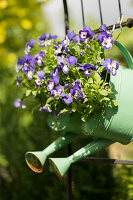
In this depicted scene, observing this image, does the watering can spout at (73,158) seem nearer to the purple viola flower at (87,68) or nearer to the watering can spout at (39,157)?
the watering can spout at (39,157)

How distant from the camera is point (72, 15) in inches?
150

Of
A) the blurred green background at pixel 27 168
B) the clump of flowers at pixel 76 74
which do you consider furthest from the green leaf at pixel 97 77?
the blurred green background at pixel 27 168

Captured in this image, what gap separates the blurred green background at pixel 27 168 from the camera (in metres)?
2.46

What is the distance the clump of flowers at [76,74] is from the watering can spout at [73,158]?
0.13 metres

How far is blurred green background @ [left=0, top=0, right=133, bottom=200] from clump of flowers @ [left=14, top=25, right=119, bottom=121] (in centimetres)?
85

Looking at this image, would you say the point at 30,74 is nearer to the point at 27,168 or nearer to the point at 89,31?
the point at 89,31

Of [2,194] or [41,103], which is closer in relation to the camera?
[41,103]

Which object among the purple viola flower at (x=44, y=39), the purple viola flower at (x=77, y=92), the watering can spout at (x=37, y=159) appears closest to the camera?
the purple viola flower at (x=77, y=92)

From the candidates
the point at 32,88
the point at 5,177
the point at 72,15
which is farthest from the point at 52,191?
the point at 72,15

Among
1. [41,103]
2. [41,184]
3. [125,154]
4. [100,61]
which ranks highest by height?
[100,61]

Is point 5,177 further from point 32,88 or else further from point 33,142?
point 32,88

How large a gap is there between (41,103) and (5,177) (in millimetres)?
1706

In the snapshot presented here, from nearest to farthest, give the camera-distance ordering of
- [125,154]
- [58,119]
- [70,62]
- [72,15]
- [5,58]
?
[70,62] < [58,119] < [5,58] < [125,154] < [72,15]

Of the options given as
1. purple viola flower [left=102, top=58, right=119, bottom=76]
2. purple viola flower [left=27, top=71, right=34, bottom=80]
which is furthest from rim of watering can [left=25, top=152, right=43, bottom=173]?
purple viola flower [left=102, top=58, right=119, bottom=76]
